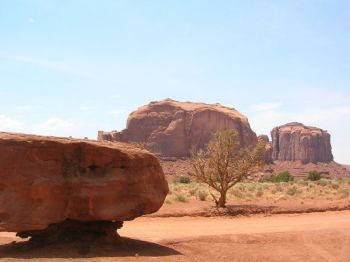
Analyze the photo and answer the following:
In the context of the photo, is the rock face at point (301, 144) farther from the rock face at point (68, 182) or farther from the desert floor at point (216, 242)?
the rock face at point (68, 182)

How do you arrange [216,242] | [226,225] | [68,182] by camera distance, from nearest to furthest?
[68,182], [216,242], [226,225]

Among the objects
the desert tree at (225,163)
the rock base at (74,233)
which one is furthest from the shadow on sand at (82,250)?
the desert tree at (225,163)

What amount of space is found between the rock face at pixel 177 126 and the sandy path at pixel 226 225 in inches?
3072

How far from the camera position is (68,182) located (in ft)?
34.6

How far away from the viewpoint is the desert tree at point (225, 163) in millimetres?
24703

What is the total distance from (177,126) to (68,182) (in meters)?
92.1

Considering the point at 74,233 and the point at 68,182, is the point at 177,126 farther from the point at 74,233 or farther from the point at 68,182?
the point at 68,182

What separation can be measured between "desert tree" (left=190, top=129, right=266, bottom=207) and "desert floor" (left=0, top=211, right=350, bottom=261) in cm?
451

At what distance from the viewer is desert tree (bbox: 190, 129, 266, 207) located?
2470cm

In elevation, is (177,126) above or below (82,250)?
above

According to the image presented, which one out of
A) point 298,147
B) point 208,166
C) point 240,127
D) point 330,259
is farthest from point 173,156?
point 330,259

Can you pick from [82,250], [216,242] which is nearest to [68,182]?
[82,250]

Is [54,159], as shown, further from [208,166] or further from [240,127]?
[240,127]

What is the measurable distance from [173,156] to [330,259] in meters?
→ 86.7
